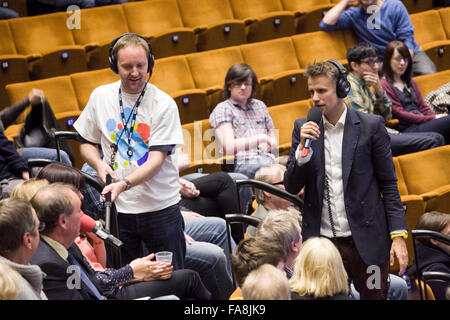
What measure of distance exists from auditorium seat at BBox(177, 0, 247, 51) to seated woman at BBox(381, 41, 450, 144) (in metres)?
1.03

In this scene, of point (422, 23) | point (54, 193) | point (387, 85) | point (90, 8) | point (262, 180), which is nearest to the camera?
point (54, 193)

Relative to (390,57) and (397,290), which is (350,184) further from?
(390,57)

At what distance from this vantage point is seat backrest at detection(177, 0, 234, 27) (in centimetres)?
465

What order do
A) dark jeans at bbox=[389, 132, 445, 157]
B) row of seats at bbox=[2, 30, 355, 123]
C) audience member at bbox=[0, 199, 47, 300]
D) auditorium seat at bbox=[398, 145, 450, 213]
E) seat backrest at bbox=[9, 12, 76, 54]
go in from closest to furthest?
audience member at bbox=[0, 199, 47, 300] < auditorium seat at bbox=[398, 145, 450, 213] < dark jeans at bbox=[389, 132, 445, 157] < row of seats at bbox=[2, 30, 355, 123] < seat backrest at bbox=[9, 12, 76, 54]

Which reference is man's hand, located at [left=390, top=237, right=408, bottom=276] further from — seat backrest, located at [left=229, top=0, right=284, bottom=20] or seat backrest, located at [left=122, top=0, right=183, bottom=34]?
seat backrest, located at [left=229, top=0, right=284, bottom=20]

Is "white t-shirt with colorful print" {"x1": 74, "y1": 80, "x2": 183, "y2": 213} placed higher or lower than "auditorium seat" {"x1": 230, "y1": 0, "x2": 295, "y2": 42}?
lower

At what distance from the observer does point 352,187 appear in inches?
85.1

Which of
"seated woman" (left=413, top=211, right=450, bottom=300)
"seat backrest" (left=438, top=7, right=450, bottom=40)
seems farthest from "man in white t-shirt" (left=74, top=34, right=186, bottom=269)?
"seat backrest" (left=438, top=7, right=450, bottom=40)

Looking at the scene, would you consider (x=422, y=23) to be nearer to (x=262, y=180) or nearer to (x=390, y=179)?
(x=262, y=180)

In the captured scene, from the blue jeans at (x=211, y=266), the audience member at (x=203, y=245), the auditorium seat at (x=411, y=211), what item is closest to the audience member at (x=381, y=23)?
the auditorium seat at (x=411, y=211)

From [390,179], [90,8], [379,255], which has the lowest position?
[379,255]
